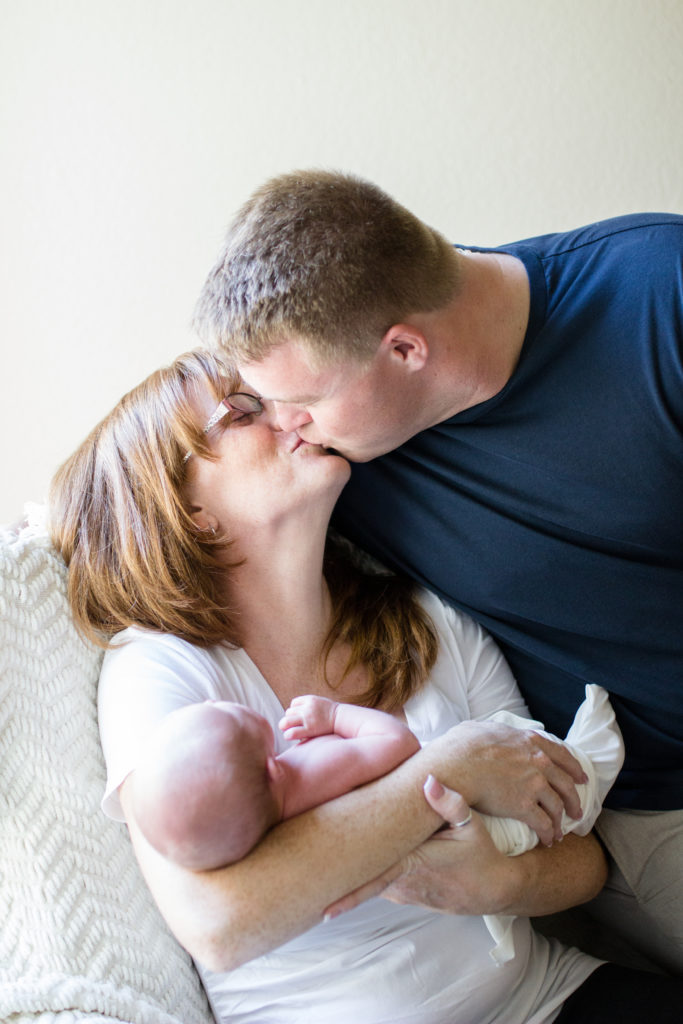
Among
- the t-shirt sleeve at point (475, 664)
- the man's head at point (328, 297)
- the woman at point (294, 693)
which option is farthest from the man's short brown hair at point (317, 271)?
the t-shirt sleeve at point (475, 664)

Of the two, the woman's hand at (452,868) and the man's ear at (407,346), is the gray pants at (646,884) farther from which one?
the man's ear at (407,346)

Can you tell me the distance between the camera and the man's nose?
1.56 meters

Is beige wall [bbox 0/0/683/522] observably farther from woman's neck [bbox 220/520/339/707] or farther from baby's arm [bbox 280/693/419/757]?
baby's arm [bbox 280/693/419/757]

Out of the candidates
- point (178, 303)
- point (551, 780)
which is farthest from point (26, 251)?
point (551, 780)

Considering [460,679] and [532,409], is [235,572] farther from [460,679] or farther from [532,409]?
[532,409]

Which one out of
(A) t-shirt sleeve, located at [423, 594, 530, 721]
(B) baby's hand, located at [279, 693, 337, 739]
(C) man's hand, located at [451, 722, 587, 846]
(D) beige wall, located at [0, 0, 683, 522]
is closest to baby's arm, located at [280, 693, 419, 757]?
(B) baby's hand, located at [279, 693, 337, 739]

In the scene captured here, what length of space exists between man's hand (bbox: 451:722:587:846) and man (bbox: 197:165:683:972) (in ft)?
A: 0.83

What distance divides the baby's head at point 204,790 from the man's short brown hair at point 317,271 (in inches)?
23.2

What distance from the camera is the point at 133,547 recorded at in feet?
A: 5.31

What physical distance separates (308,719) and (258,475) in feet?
1.50

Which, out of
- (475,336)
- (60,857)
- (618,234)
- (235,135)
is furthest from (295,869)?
(235,135)

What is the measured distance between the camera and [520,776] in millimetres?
1463

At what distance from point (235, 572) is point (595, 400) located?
0.73 m

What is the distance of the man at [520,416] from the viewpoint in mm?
1416
